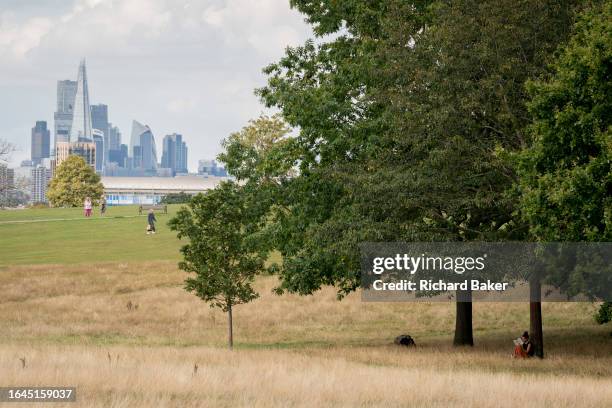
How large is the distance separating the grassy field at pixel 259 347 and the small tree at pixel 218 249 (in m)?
2.27

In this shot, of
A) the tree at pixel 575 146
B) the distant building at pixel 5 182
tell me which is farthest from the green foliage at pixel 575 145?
the distant building at pixel 5 182

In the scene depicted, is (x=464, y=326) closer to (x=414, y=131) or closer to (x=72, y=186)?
(x=414, y=131)

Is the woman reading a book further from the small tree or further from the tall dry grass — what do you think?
the small tree

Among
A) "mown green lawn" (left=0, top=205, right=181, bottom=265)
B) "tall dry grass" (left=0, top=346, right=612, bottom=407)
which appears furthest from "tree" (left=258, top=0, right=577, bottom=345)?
"mown green lawn" (left=0, top=205, right=181, bottom=265)

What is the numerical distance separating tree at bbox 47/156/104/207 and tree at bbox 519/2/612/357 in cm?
11751

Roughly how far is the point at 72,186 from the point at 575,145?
4705 inches

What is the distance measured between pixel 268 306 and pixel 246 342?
8.65 m

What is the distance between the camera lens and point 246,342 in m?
35.7

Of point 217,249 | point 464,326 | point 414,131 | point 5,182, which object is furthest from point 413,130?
point 5,182

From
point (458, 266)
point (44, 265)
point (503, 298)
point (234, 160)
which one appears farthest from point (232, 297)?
point (44, 265)

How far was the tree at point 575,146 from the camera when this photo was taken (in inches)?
801

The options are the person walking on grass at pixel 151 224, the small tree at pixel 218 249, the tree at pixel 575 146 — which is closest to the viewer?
the tree at pixel 575 146

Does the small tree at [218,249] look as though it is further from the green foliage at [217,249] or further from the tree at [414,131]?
the tree at [414,131]

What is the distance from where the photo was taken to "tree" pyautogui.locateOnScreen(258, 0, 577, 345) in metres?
24.2
